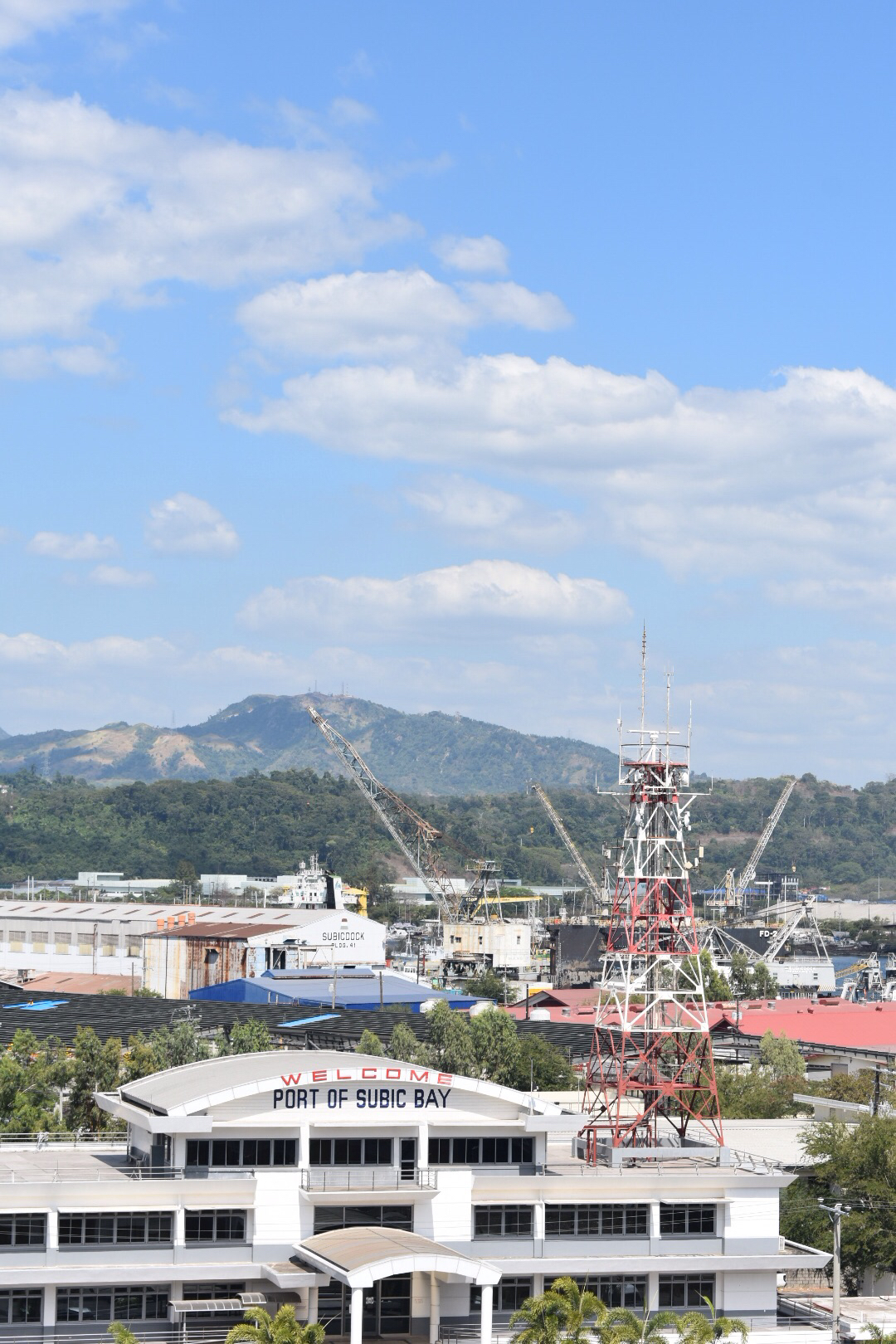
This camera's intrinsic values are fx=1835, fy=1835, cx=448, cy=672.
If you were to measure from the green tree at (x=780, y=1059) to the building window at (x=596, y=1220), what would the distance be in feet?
140

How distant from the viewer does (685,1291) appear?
48688mm

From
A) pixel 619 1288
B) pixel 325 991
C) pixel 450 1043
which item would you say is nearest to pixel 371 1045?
pixel 450 1043

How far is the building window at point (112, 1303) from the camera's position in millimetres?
44500

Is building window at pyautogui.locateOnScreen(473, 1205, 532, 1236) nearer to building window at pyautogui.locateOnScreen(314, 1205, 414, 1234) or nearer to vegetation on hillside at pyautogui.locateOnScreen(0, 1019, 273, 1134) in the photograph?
building window at pyautogui.locateOnScreen(314, 1205, 414, 1234)

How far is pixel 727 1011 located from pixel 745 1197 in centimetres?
7158

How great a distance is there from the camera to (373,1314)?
4550 cm

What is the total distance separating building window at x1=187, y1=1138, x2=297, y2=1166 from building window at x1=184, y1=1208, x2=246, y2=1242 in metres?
1.23

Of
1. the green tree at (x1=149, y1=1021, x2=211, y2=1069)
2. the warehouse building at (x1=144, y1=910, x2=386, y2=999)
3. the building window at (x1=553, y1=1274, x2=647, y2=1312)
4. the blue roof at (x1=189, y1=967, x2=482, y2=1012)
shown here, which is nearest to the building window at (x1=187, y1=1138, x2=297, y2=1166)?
the building window at (x1=553, y1=1274, x2=647, y2=1312)

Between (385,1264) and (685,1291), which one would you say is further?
(685,1291)

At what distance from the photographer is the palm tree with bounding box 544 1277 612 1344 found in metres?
42.8

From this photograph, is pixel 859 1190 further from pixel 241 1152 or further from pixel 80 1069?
pixel 80 1069

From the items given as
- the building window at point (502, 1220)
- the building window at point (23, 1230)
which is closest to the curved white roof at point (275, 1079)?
the building window at point (502, 1220)

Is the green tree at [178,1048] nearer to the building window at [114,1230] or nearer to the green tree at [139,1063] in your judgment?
the green tree at [139,1063]

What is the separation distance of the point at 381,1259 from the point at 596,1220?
7.98 m
